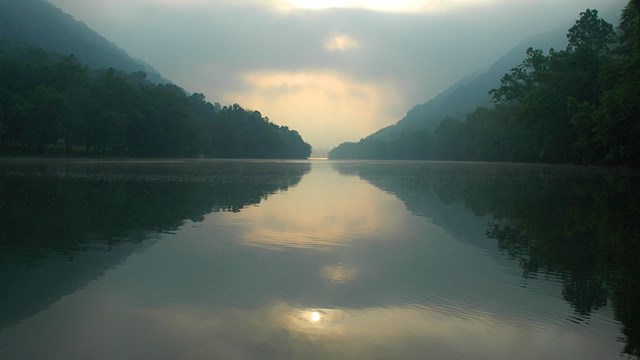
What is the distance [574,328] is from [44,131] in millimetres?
89009

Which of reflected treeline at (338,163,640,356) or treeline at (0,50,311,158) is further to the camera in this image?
treeline at (0,50,311,158)

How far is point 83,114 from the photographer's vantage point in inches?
3688

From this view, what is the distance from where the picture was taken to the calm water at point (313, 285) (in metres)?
6.94

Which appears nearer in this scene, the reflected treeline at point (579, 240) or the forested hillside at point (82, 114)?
the reflected treeline at point (579, 240)

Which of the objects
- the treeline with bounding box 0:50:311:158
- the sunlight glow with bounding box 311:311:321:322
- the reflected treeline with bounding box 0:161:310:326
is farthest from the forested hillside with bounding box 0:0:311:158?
the sunlight glow with bounding box 311:311:321:322

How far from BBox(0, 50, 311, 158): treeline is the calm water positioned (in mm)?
70218

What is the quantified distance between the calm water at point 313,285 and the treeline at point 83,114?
7022 centimetres

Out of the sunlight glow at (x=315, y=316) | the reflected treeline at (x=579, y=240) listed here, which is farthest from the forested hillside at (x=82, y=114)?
the sunlight glow at (x=315, y=316)

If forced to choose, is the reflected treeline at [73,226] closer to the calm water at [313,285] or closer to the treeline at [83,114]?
the calm water at [313,285]

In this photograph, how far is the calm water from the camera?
694cm

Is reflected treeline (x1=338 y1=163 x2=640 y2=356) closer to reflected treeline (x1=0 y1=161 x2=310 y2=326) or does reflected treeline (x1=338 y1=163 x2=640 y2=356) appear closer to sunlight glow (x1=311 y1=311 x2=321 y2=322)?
sunlight glow (x1=311 y1=311 x2=321 y2=322)

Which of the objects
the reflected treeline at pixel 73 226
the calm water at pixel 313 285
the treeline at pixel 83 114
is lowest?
the reflected treeline at pixel 73 226

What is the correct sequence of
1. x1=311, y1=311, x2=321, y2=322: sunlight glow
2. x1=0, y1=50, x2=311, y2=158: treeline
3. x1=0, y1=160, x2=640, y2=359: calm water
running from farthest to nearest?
x1=0, y1=50, x2=311, y2=158: treeline
x1=311, y1=311, x2=321, y2=322: sunlight glow
x1=0, y1=160, x2=640, y2=359: calm water

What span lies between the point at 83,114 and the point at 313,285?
310 ft
